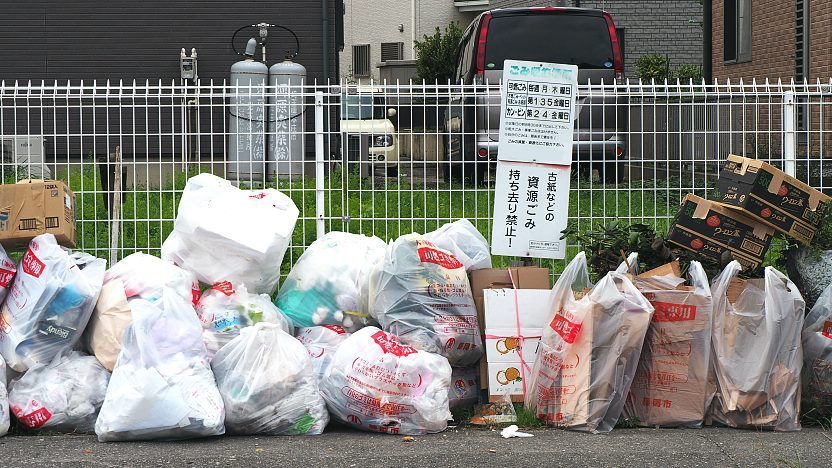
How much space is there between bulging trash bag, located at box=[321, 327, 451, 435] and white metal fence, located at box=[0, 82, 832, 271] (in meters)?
1.32

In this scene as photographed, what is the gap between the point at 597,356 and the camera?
14.4 feet

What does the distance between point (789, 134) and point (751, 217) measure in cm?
105

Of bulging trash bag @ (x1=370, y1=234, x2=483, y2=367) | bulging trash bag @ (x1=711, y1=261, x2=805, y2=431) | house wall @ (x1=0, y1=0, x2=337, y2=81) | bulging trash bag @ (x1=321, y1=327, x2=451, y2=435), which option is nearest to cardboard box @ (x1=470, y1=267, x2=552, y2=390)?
bulging trash bag @ (x1=370, y1=234, x2=483, y2=367)

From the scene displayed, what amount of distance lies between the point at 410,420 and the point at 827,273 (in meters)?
2.15

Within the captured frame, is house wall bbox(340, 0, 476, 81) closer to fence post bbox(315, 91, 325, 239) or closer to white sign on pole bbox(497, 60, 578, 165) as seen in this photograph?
fence post bbox(315, 91, 325, 239)

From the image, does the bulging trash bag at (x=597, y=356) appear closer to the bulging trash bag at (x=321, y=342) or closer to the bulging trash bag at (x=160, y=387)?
the bulging trash bag at (x=321, y=342)

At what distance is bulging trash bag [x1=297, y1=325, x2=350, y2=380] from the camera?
4.63 meters

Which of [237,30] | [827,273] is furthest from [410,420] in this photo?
[237,30]

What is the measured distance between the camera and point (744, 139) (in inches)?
225

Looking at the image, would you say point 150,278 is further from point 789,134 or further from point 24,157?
point 789,134

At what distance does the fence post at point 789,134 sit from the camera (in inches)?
224

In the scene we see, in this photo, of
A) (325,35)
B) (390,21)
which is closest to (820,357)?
(325,35)

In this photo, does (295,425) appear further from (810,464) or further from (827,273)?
(827,273)

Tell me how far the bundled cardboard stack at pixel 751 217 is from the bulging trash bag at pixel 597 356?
0.65 metres
